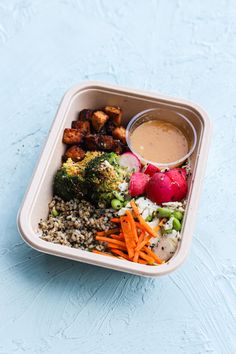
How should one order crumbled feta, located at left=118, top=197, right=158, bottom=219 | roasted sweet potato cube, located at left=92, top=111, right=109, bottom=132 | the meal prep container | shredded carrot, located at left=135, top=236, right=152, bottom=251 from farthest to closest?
roasted sweet potato cube, located at left=92, top=111, right=109, bottom=132
crumbled feta, located at left=118, top=197, right=158, bottom=219
shredded carrot, located at left=135, top=236, right=152, bottom=251
the meal prep container

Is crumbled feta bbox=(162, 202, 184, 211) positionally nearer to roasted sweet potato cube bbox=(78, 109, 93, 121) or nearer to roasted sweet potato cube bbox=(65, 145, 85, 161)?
roasted sweet potato cube bbox=(65, 145, 85, 161)

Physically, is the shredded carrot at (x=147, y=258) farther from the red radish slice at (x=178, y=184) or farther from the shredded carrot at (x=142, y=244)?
the red radish slice at (x=178, y=184)

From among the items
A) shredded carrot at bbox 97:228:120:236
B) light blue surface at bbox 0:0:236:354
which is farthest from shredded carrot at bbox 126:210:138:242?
light blue surface at bbox 0:0:236:354

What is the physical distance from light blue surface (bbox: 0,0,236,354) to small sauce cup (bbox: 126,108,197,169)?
8.5 inches

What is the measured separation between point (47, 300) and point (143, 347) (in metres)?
0.49

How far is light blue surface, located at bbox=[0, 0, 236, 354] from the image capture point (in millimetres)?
2605

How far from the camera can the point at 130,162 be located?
2.88 meters

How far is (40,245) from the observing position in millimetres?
2508

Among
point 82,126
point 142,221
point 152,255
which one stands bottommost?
point 152,255

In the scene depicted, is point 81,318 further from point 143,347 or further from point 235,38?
point 235,38

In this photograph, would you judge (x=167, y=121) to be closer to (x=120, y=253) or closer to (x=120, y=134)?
(x=120, y=134)

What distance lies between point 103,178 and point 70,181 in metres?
0.16

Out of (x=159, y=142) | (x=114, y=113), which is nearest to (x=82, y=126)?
(x=114, y=113)

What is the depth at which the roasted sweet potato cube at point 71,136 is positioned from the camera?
114 inches
